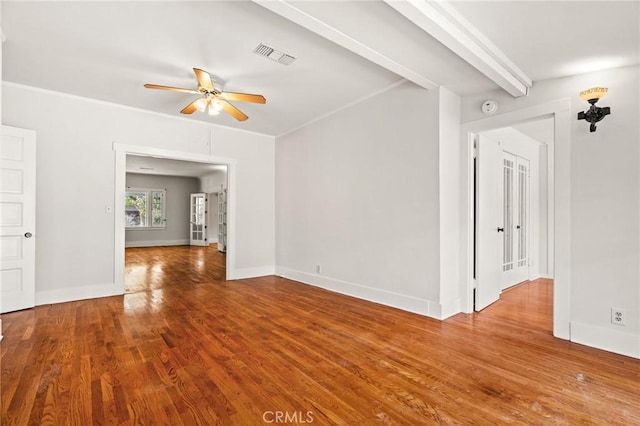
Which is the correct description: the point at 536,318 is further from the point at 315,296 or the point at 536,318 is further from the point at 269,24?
the point at 269,24

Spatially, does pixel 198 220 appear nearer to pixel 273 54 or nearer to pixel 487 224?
pixel 273 54

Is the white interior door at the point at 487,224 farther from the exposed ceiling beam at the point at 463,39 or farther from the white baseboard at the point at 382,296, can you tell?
the exposed ceiling beam at the point at 463,39

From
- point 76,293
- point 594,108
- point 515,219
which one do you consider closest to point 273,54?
Answer: point 594,108

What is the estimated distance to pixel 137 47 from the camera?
2.94 meters

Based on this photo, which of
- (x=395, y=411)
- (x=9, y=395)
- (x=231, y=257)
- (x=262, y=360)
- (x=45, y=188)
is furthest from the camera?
(x=231, y=257)

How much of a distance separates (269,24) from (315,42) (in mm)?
463

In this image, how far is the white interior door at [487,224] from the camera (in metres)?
3.77

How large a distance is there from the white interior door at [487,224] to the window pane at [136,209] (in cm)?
1129

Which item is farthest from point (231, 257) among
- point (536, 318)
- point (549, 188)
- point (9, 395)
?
point (549, 188)

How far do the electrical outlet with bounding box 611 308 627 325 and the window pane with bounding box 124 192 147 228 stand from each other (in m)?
12.5

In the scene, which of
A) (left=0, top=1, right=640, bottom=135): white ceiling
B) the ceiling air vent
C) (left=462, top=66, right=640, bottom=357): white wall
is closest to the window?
(left=0, top=1, right=640, bottom=135): white ceiling

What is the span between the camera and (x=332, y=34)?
2467 millimetres

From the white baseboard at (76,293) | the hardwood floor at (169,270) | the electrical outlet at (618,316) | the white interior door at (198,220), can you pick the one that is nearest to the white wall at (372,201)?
the electrical outlet at (618,316)

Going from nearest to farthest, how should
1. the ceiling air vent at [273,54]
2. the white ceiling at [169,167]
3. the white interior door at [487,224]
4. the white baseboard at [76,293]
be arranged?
1. the ceiling air vent at [273,54]
2. the white interior door at [487,224]
3. the white baseboard at [76,293]
4. the white ceiling at [169,167]
